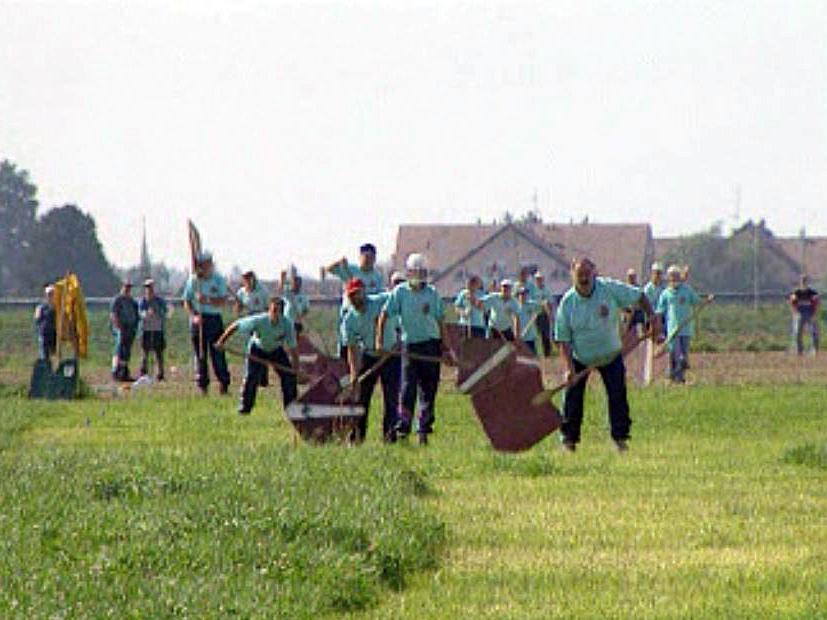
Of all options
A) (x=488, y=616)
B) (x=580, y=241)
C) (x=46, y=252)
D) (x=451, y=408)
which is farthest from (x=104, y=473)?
(x=580, y=241)

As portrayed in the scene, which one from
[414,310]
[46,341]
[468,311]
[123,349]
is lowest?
[123,349]

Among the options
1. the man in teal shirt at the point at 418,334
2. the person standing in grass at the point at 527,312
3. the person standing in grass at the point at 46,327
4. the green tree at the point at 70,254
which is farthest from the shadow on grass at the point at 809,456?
the green tree at the point at 70,254

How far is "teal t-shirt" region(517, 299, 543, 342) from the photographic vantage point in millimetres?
37781

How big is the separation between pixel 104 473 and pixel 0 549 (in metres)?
3.99

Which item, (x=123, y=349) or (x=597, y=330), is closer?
(x=597, y=330)

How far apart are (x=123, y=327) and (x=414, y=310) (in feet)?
57.3

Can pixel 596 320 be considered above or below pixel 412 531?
above

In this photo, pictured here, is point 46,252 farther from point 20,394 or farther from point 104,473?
point 104,473

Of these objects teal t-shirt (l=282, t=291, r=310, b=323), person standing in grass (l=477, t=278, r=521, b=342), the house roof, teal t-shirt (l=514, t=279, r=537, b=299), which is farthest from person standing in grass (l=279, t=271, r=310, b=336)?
the house roof

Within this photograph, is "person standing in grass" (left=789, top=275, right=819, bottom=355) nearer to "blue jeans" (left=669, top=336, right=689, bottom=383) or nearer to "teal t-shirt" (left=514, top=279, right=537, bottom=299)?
"teal t-shirt" (left=514, top=279, right=537, bottom=299)

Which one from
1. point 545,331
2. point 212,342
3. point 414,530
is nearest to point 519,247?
point 545,331

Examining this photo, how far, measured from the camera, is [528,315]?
3906cm

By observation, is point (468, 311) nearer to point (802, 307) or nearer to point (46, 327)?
point (46, 327)

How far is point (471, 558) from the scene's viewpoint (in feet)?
47.1
